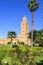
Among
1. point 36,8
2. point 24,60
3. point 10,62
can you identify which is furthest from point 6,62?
point 36,8

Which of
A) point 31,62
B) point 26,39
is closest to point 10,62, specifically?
point 31,62

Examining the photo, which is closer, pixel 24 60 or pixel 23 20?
pixel 24 60

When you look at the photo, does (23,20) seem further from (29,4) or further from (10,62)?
(10,62)

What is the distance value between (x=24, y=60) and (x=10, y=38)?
292ft

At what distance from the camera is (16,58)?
17.2 metres

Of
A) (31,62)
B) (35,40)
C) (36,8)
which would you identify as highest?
(36,8)

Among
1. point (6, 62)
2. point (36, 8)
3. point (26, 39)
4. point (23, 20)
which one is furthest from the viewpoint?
point (23, 20)

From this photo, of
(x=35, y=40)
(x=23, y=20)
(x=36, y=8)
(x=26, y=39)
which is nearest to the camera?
(x=36, y=8)

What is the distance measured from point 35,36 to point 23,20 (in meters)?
39.1

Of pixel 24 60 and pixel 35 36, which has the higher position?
pixel 35 36

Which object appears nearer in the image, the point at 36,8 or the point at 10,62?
the point at 10,62

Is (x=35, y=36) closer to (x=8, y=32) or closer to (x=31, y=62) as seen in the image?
(x=8, y=32)

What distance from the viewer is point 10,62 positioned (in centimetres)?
1695

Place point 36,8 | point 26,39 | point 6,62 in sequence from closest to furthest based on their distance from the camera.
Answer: point 6,62, point 36,8, point 26,39
